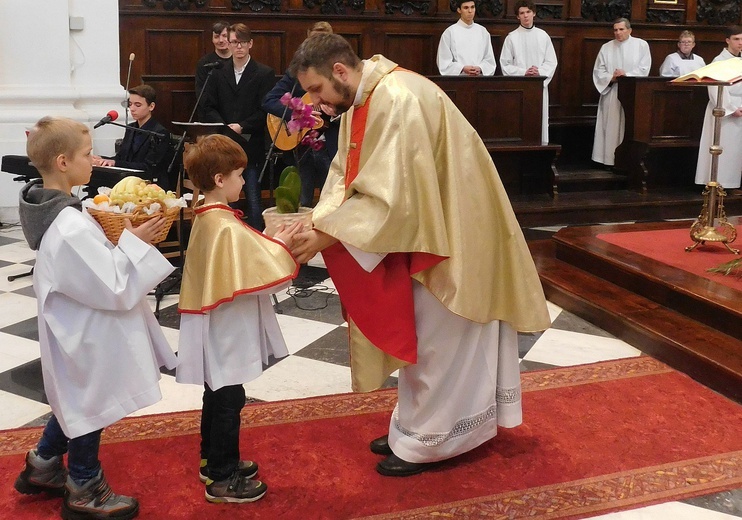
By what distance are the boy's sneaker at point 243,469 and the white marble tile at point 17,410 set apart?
96cm

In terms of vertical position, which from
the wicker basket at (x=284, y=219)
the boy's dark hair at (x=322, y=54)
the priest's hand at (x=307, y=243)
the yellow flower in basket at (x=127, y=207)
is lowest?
the priest's hand at (x=307, y=243)

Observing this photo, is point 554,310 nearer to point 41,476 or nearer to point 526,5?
point 41,476

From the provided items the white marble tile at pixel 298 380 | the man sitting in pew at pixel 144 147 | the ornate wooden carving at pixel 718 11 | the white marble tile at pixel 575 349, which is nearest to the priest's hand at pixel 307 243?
the white marble tile at pixel 298 380

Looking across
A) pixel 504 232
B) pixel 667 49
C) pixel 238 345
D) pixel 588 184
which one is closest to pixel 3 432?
pixel 238 345

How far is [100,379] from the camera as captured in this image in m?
2.43

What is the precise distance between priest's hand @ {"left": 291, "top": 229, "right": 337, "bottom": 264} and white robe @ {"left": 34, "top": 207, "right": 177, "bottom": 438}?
394 millimetres

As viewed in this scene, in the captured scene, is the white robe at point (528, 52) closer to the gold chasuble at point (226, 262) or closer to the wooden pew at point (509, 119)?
the wooden pew at point (509, 119)

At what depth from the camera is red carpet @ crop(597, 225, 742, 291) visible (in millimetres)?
4828

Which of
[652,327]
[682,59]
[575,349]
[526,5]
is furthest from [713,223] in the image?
[682,59]

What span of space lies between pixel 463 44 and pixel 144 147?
453cm

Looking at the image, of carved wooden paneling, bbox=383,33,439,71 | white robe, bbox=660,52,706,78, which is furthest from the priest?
white robe, bbox=660,52,706,78

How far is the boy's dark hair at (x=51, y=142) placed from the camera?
2398 mm

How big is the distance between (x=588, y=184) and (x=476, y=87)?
1767 mm

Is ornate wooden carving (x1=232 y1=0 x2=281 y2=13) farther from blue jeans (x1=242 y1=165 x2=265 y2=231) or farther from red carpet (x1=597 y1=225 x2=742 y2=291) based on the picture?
red carpet (x1=597 y1=225 x2=742 y2=291)
